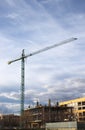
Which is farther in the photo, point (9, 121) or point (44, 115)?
point (9, 121)

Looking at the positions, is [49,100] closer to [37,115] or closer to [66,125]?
[37,115]

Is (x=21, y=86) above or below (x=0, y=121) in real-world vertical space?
above

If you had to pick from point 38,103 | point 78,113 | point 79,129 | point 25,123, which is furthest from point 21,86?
point 79,129

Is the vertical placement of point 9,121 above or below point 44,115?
below

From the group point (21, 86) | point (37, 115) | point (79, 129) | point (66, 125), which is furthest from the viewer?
point (37, 115)

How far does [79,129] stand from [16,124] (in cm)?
8160

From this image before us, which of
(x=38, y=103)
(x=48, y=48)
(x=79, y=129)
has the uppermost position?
(x=48, y=48)

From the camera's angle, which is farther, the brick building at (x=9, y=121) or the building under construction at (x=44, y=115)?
the brick building at (x=9, y=121)

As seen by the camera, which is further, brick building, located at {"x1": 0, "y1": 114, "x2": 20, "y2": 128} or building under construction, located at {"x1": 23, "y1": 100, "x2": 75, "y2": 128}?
brick building, located at {"x1": 0, "y1": 114, "x2": 20, "y2": 128}

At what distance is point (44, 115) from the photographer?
175625 millimetres

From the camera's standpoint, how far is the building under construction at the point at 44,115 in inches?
6870

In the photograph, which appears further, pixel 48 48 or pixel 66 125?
pixel 48 48

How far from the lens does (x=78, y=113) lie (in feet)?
654

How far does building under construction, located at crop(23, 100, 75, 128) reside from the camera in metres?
174
